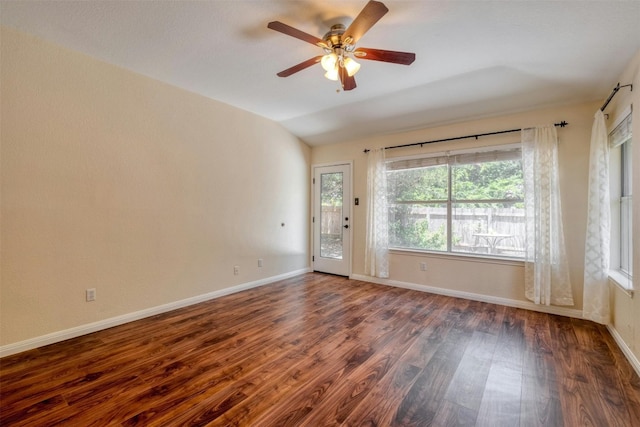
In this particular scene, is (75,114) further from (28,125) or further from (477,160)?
(477,160)

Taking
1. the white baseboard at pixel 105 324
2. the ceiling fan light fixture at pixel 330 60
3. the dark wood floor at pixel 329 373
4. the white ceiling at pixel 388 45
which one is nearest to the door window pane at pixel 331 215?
the white baseboard at pixel 105 324

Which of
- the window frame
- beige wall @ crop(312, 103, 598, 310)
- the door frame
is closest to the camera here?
the window frame

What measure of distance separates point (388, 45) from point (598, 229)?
2.82m

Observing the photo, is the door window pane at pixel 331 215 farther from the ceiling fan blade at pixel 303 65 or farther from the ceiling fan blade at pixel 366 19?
the ceiling fan blade at pixel 366 19

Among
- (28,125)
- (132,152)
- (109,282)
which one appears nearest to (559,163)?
(132,152)

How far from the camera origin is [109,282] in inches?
116

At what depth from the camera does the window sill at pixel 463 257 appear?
3.68 meters

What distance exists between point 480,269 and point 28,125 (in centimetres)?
514

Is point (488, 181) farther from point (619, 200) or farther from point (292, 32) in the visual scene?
point (292, 32)

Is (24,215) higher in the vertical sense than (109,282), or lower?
higher

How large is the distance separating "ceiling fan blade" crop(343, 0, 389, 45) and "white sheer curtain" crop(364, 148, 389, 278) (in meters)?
2.67

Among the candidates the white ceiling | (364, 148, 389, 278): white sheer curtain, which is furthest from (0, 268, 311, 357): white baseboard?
the white ceiling

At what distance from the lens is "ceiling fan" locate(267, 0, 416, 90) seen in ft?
6.24

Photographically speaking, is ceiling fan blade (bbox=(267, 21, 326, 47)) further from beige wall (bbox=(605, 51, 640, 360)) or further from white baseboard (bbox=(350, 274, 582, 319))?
Answer: white baseboard (bbox=(350, 274, 582, 319))
